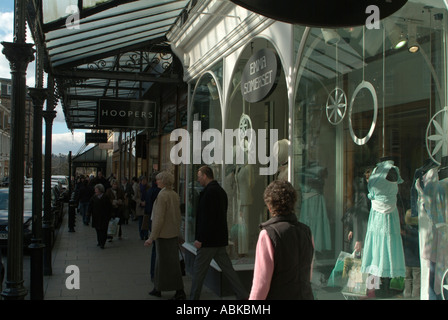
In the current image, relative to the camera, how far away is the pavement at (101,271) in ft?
22.9

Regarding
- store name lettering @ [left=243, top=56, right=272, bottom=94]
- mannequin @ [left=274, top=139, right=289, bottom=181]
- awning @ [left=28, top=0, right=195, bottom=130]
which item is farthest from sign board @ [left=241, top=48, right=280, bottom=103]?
awning @ [left=28, top=0, right=195, bottom=130]

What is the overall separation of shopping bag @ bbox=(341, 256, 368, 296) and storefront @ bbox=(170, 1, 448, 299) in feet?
0.55

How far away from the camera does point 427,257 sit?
3.61 m

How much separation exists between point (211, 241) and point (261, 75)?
223cm

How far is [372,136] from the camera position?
438 centimetres

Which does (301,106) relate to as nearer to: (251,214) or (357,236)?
(357,236)

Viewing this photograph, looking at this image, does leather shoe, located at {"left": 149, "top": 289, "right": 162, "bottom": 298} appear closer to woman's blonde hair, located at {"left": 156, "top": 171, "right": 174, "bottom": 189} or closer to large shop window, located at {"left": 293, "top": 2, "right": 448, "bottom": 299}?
woman's blonde hair, located at {"left": 156, "top": 171, "right": 174, "bottom": 189}

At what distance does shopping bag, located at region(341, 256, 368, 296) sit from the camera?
4.43 meters

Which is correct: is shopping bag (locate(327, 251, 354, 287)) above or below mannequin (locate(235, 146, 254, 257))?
→ below

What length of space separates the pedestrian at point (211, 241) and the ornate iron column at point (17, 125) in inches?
84.4

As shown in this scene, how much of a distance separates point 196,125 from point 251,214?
278cm

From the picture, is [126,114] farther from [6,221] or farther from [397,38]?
[397,38]
